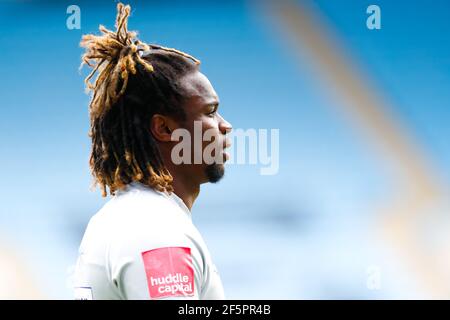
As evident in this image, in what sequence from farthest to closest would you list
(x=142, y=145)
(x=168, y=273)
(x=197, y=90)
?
(x=197, y=90) < (x=142, y=145) < (x=168, y=273)

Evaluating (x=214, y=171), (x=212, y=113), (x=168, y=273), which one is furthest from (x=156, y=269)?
(x=212, y=113)

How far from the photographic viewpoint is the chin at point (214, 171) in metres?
3.28

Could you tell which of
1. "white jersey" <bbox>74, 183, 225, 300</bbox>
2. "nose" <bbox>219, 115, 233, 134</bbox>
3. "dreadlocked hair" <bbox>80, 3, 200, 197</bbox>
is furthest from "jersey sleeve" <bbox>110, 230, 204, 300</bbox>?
"nose" <bbox>219, 115, 233, 134</bbox>

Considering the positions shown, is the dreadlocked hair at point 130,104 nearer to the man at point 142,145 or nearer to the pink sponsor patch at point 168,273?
the man at point 142,145

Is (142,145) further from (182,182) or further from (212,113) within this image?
(212,113)

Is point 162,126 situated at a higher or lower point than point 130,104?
lower

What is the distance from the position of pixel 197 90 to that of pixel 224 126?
214 millimetres

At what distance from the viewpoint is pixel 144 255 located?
2.54m
